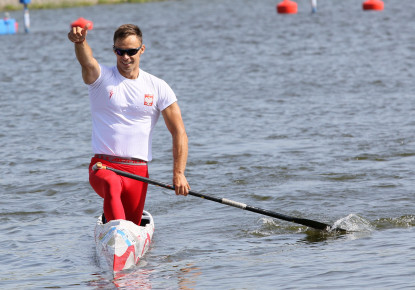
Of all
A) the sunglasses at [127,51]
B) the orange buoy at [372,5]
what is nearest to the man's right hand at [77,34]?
the sunglasses at [127,51]

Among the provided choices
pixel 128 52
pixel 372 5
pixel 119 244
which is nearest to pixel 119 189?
pixel 119 244

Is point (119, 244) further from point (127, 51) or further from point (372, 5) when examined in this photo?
point (372, 5)

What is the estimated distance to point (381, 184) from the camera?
36.2 feet

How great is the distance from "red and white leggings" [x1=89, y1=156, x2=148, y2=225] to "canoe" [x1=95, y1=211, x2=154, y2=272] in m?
0.12

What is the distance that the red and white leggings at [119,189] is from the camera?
7285mm

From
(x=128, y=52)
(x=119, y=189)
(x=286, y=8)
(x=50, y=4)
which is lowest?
(x=119, y=189)

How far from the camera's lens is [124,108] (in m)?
7.34

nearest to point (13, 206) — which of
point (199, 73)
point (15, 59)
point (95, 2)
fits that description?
point (199, 73)

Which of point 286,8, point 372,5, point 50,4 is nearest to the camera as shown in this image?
point 372,5

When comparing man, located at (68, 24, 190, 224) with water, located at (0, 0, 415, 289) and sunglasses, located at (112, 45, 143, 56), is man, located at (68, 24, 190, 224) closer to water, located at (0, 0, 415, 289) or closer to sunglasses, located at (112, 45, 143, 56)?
sunglasses, located at (112, 45, 143, 56)

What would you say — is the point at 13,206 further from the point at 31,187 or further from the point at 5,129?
A: the point at 5,129

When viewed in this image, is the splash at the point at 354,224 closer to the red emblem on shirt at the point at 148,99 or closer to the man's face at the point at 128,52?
the red emblem on shirt at the point at 148,99

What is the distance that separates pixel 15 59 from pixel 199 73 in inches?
378

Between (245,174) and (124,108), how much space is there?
16.0ft
